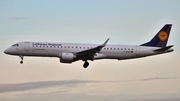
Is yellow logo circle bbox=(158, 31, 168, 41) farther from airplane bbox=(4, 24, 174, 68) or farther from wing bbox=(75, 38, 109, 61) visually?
wing bbox=(75, 38, 109, 61)

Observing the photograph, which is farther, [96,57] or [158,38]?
[158,38]

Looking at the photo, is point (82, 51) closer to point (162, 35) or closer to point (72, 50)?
point (72, 50)

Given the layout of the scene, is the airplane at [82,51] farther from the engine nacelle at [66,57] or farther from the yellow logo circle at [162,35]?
the yellow logo circle at [162,35]

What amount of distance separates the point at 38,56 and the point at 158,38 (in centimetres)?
1953

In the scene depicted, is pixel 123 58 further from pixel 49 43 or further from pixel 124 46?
pixel 49 43

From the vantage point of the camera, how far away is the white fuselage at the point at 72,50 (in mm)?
79062

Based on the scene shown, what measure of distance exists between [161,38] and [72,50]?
15.1m

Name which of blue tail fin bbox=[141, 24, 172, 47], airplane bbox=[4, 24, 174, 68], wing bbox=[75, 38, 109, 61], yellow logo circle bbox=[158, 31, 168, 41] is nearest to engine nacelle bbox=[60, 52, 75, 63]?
airplane bbox=[4, 24, 174, 68]

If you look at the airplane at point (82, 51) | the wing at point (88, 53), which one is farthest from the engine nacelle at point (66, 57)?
the wing at point (88, 53)

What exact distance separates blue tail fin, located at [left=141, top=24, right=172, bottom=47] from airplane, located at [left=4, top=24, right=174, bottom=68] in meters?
0.98

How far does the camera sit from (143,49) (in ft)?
274

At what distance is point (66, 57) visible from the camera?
7850cm

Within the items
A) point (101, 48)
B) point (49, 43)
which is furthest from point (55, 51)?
point (101, 48)

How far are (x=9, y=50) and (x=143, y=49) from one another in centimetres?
2006
